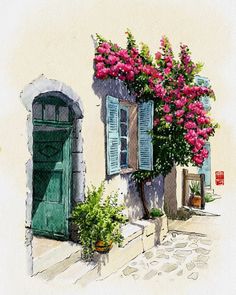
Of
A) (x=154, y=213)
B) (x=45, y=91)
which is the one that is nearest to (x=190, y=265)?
(x=154, y=213)

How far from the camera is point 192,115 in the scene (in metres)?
7.42

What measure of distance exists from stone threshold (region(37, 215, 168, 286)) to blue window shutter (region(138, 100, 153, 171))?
4.08 ft

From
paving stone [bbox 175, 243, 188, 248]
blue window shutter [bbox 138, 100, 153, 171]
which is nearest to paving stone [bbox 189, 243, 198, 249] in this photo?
paving stone [bbox 175, 243, 188, 248]

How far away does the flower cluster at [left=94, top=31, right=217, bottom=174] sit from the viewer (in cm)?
734

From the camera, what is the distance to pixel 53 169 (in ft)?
20.8

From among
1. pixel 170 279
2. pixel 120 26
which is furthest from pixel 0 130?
pixel 120 26

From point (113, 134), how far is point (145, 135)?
43.4 inches

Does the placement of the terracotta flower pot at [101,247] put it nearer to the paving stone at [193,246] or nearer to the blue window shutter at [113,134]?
the blue window shutter at [113,134]

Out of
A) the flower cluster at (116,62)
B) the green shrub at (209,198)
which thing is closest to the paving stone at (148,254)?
the flower cluster at (116,62)

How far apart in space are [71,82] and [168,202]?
5519mm

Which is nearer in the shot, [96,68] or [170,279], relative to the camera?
[170,279]

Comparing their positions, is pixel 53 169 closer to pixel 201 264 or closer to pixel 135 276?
pixel 135 276

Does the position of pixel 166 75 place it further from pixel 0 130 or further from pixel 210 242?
pixel 0 130

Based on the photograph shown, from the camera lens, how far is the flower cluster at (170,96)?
7.34 meters
